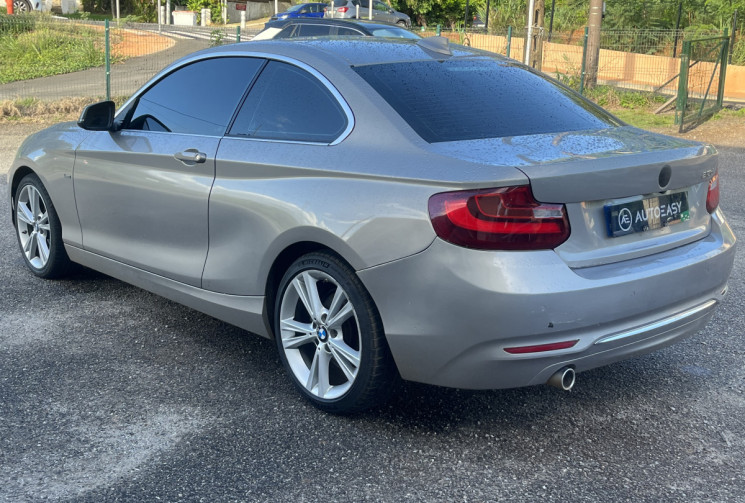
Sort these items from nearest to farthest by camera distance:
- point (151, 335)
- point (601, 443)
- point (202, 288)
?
point (601, 443) < point (202, 288) < point (151, 335)

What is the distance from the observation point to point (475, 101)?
3.87 metres

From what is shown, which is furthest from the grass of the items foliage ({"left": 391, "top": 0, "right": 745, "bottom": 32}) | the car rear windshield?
the car rear windshield

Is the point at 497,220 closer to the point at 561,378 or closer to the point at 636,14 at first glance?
the point at 561,378

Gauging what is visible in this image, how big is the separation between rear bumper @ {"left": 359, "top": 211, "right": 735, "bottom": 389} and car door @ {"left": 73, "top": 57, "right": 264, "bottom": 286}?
124cm

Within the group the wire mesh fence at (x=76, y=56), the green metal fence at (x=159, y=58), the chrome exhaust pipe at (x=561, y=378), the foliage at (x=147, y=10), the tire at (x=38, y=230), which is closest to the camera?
the chrome exhaust pipe at (x=561, y=378)

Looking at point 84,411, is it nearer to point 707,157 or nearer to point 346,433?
point 346,433

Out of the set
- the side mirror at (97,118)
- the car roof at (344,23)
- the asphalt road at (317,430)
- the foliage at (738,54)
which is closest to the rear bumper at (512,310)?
the asphalt road at (317,430)

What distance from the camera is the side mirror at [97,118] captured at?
192 inches

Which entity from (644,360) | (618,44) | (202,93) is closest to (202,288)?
(202,93)

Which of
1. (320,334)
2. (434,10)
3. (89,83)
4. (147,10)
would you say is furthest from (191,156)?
(147,10)

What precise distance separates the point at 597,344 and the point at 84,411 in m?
2.17

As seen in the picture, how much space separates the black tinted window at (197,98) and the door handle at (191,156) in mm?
124

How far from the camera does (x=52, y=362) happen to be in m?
4.36

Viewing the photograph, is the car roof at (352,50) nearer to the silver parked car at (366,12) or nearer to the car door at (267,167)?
the car door at (267,167)
